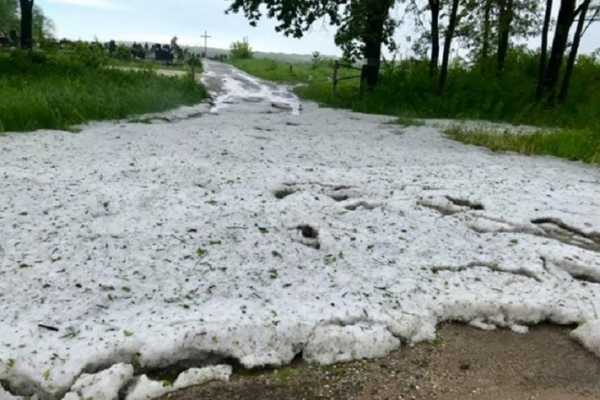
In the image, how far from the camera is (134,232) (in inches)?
102

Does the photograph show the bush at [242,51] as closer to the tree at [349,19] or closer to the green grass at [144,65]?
the green grass at [144,65]

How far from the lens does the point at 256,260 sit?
2400mm

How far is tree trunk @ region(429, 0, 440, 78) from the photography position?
1177cm

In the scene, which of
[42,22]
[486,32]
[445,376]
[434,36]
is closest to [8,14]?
[42,22]

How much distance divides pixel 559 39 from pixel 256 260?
31.3 ft

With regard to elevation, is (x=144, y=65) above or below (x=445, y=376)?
above

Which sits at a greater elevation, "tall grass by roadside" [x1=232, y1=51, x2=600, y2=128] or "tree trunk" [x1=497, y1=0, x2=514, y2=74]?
"tree trunk" [x1=497, y1=0, x2=514, y2=74]

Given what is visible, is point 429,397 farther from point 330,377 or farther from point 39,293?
point 39,293

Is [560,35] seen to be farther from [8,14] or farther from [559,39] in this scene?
[8,14]

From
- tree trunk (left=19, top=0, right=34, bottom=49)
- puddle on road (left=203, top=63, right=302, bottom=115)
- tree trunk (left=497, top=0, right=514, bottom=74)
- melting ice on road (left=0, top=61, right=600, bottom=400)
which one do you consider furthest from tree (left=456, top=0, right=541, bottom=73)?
tree trunk (left=19, top=0, right=34, bottom=49)

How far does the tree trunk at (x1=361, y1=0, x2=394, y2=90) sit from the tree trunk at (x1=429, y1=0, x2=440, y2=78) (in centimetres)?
108

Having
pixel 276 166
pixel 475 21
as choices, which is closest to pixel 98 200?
pixel 276 166

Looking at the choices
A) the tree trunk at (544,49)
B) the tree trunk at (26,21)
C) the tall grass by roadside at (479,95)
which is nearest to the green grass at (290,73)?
the tall grass by roadside at (479,95)

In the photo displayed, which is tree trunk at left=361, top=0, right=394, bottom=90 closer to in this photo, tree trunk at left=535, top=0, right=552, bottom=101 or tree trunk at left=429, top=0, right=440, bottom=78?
tree trunk at left=429, top=0, right=440, bottom=78
